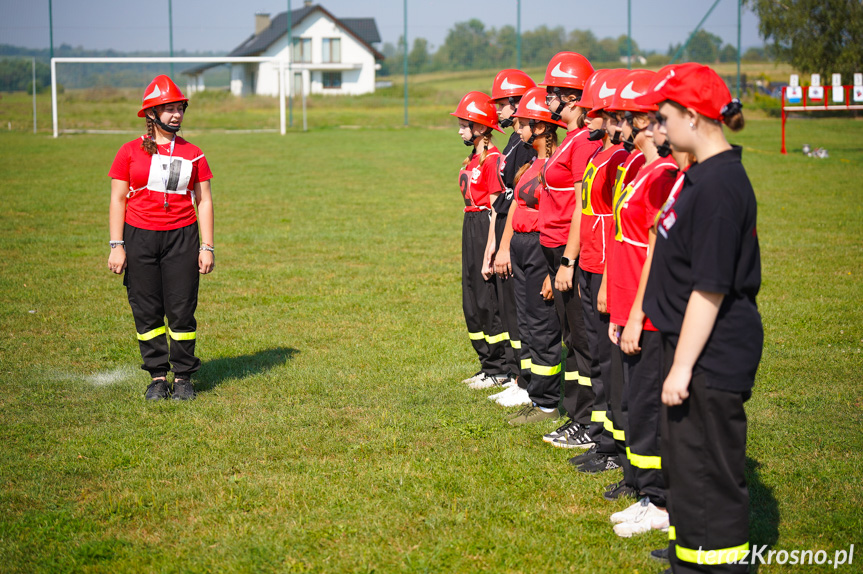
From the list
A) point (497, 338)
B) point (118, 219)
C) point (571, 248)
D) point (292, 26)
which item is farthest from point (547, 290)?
Result: point (292, 26)

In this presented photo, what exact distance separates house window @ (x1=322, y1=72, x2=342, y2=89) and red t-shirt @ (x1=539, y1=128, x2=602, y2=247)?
53.2 meters

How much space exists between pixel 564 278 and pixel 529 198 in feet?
2.71

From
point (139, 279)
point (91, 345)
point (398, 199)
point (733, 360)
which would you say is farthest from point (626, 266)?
point (398, 199)

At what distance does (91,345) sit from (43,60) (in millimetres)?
33678

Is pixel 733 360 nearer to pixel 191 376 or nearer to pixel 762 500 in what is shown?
pixel 762 500

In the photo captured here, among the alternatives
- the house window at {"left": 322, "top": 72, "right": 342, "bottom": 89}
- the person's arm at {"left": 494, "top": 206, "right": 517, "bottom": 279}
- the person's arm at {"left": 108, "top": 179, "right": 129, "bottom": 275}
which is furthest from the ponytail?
the house window at {"left": 322, "top": 72, "right": 342, "bottom": 89}

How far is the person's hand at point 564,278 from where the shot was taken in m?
4.92

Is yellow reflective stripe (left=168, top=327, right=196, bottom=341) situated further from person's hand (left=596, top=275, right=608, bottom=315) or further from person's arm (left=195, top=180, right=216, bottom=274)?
person's hand (left=596, top=275, right=608, bottom=315)

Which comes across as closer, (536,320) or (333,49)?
(536,320)

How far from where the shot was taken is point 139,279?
6.12m

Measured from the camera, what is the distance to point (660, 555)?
3.84 meters

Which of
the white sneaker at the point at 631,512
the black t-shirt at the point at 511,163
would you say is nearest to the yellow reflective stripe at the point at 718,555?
the white sneaker at the point at 631,512

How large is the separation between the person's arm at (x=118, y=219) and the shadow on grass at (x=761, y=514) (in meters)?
4.73

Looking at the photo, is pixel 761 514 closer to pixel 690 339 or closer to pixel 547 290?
pixel 690 339
